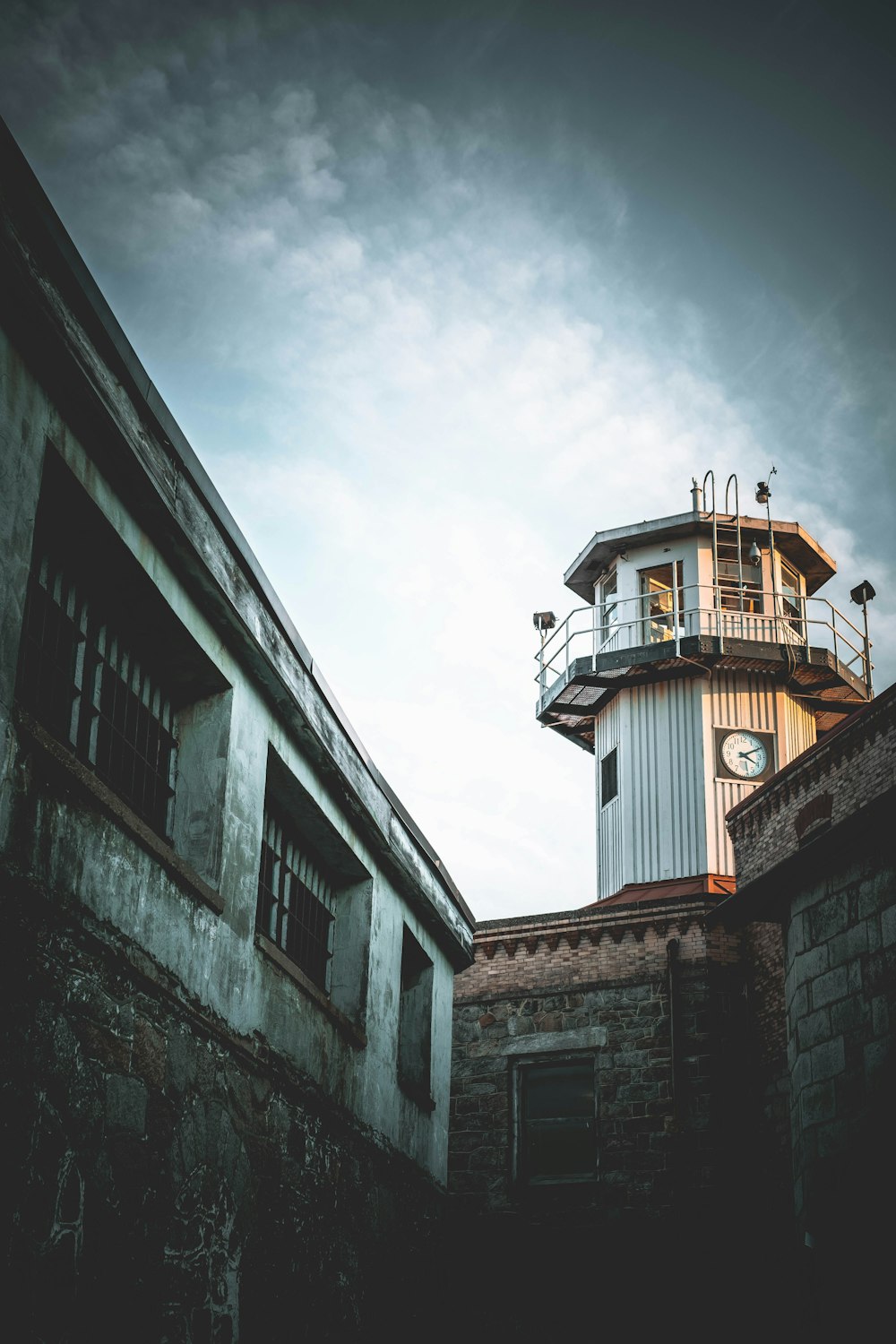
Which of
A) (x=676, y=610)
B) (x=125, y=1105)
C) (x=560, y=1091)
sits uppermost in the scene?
(x=676, y=610)

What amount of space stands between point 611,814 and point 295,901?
14.8 metres

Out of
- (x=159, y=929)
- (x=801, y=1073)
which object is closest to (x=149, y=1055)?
(x=159, y=929)

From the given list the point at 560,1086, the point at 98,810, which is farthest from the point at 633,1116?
the point at 98,810

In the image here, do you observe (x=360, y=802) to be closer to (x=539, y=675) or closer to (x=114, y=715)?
(x=114, y=715)

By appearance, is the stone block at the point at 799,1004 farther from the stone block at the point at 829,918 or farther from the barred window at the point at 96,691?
the barred window at the point at 96,691

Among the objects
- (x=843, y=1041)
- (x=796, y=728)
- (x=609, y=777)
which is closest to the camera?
(x=843, y=1041)

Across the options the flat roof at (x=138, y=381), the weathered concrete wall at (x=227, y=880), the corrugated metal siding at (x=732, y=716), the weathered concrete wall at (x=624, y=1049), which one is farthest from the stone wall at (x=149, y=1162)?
the corrugated metal siding at (x=732, y=716)

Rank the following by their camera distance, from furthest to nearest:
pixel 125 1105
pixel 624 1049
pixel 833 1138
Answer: pixel 624 1049 → pixel 833 1138 → pixel 125 1105

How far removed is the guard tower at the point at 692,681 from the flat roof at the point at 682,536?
1.3 inches

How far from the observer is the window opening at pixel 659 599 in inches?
981

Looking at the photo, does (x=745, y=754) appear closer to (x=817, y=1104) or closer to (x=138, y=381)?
(x=817, y=1104)

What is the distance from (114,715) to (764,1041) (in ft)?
41.7

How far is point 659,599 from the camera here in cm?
2558

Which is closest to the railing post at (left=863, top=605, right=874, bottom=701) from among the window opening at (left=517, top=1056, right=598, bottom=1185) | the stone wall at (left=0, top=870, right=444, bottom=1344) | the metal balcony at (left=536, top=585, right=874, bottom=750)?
the metal balcony at (left=536, top=585, right=874, bottom=750)
